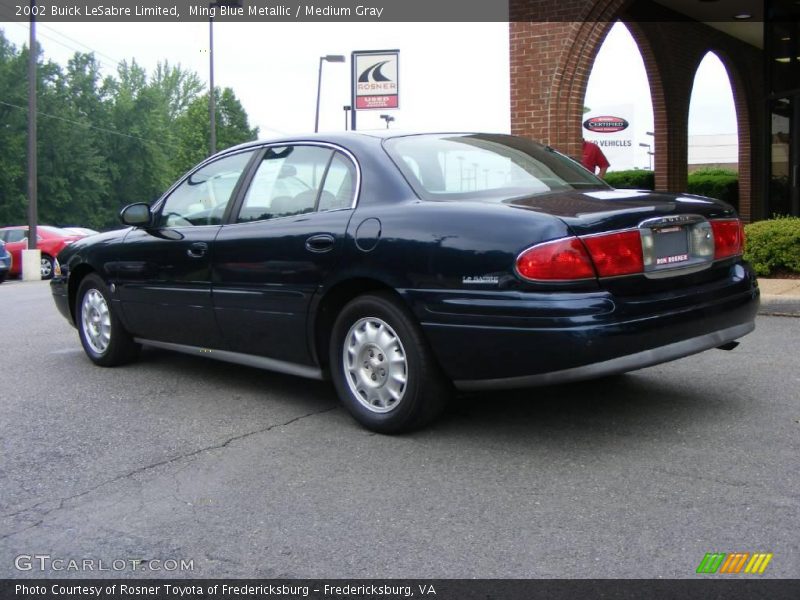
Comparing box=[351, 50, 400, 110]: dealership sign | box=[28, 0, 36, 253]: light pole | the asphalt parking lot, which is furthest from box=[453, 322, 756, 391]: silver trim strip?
box=[28, 0, 36, 253]: light pole

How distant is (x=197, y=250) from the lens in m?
5.38

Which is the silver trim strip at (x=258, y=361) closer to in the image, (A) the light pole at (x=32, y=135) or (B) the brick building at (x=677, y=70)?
(B) the brick building at (x=677, y=70)

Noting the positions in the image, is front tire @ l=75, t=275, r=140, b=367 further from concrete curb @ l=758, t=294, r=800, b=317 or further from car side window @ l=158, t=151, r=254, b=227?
concrete curb @ l=758, t=294, r=800, b=317

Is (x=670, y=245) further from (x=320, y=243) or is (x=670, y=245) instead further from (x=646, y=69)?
(x=646, y=69)

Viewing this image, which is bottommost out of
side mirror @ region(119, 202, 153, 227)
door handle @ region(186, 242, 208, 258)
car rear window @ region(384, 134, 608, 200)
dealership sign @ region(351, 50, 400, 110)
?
door handle @ region(186, 242, 208, 258)

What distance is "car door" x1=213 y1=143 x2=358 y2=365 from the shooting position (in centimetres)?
464

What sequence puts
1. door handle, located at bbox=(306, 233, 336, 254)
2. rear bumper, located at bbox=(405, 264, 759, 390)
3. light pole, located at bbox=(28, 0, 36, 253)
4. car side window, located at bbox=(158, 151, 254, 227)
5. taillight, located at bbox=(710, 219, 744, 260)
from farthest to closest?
light pole, located at bbox=(28, 0, 36, 253), car side window, located at bbox=(158, 151, 254, 227), door handle, located at bbox=(306, 233, 336, 254), taillight, located at bbox=(710, 219, 744, 260), rear bumper, located at bbox=(405, 264, 759, 390)

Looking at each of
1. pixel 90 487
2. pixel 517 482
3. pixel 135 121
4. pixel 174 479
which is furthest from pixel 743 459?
pixel 135 121

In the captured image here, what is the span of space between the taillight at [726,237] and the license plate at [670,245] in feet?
0.99

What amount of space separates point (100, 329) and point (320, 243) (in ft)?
8.62

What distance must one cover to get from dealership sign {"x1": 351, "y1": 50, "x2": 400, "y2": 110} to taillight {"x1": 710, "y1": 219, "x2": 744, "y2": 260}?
51.3 ft

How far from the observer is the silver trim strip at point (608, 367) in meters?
3.82

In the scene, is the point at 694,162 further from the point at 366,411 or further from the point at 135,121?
the point at 366,411

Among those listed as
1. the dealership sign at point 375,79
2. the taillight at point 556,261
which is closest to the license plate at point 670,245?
the taillight at point 556,261
